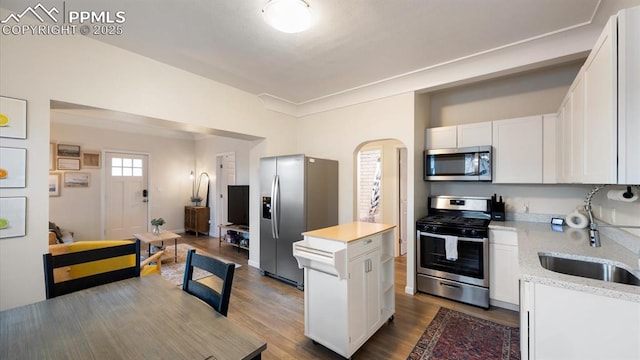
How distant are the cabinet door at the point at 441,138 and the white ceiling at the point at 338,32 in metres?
0.90

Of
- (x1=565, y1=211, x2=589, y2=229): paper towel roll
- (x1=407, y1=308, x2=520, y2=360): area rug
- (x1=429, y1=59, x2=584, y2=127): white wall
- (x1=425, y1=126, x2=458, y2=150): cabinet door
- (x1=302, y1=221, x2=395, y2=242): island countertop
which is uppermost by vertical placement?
(x1=429, y1=59, x2=584, y2=127): white wall

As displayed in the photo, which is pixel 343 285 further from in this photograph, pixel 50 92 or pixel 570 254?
pixel 50 92

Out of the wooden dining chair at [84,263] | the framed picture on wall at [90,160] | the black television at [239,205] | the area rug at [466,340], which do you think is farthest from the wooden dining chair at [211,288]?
the framed picture on wall at [90,160]

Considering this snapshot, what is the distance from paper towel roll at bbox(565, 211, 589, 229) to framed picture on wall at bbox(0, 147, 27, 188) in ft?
16.3

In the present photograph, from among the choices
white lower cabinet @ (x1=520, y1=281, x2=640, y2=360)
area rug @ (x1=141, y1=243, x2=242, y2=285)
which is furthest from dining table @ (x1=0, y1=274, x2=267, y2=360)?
area rug @ (x1=141, y1=243, x2=242, y2=285)

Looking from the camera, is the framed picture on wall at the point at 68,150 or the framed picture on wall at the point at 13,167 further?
the framed picture on wall at the point at 68,150

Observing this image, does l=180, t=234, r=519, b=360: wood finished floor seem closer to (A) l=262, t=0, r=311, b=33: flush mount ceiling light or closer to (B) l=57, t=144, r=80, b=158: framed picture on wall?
(A) l=262, t=0, r=311, b=33: flush mount ceiling light

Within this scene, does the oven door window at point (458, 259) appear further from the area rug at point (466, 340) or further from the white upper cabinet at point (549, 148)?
the white upper cabinet at point (549, 148)

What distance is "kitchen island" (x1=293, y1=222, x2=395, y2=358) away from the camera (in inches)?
77.5

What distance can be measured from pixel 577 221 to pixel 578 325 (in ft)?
6.39

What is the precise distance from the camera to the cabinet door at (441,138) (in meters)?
3.38

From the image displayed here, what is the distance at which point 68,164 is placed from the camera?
17.6ft

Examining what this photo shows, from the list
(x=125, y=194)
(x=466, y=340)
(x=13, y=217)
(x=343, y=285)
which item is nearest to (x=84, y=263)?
(x=13, y=217)

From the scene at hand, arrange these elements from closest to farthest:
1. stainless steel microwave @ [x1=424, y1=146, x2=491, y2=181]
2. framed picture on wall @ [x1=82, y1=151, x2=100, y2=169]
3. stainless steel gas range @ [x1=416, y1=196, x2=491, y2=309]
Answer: stainless steel gas range @ [x1=416, y1=196, x2=491, y2=309] → stainless steel microwave @ [x1=424, y1=146, x2=491, y2=181] → framed picture on wall @ [x1=82, y1=151, x2=100, y2=169]
